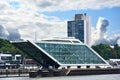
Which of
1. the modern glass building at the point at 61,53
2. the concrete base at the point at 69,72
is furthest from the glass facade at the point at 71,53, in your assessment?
the concrete base at the point at 69,72

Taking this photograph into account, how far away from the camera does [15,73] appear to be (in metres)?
151

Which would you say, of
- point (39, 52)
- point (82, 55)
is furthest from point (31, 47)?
point (82, 55)

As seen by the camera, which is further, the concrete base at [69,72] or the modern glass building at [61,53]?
the modern glass building at [61,53]

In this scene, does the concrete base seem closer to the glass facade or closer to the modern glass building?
the modern glass building

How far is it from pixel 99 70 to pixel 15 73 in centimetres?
2807

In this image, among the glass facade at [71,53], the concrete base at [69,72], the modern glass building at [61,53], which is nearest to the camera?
the concrete base at [69,72]

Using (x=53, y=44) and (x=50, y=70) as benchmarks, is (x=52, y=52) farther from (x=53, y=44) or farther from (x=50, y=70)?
(x=50, y=70)

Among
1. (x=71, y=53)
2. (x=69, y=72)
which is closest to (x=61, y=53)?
(x=71, y=53)

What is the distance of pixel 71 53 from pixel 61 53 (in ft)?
15.6

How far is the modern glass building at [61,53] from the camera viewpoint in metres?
142

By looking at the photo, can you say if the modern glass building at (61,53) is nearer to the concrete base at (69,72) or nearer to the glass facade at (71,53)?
the glass facade at (71,53)

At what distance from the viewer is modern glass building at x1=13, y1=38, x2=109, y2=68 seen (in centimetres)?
14175

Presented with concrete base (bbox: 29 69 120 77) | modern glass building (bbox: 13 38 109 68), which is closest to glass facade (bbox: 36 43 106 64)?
modern glass building (bbox: 13 38 109 68)

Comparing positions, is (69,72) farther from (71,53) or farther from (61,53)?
(71,53)
